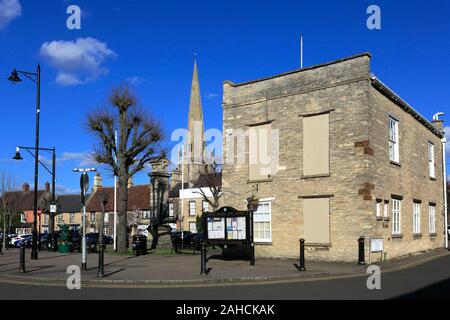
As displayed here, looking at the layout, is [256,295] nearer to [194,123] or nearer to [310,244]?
[310,244]

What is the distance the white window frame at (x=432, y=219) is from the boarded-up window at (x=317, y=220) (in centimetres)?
1036

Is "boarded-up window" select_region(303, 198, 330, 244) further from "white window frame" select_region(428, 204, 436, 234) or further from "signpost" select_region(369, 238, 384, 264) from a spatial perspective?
"white window frame" select_region(428, 204, 436, 234)

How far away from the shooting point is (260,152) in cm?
2338

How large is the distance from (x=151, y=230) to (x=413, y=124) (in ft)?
54.7

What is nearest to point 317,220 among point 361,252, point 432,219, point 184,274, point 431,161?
point 361,252

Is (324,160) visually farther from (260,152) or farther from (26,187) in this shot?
(26,187)

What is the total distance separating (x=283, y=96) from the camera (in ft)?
74.4

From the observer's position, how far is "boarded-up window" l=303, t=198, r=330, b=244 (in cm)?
2070

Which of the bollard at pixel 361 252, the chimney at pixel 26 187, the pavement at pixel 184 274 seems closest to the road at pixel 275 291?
the pavement at pixel 184 274

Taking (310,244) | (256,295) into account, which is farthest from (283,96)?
(256,295)

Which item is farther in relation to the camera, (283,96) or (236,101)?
(236,101)

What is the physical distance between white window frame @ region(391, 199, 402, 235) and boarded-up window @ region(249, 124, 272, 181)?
6000 mm
